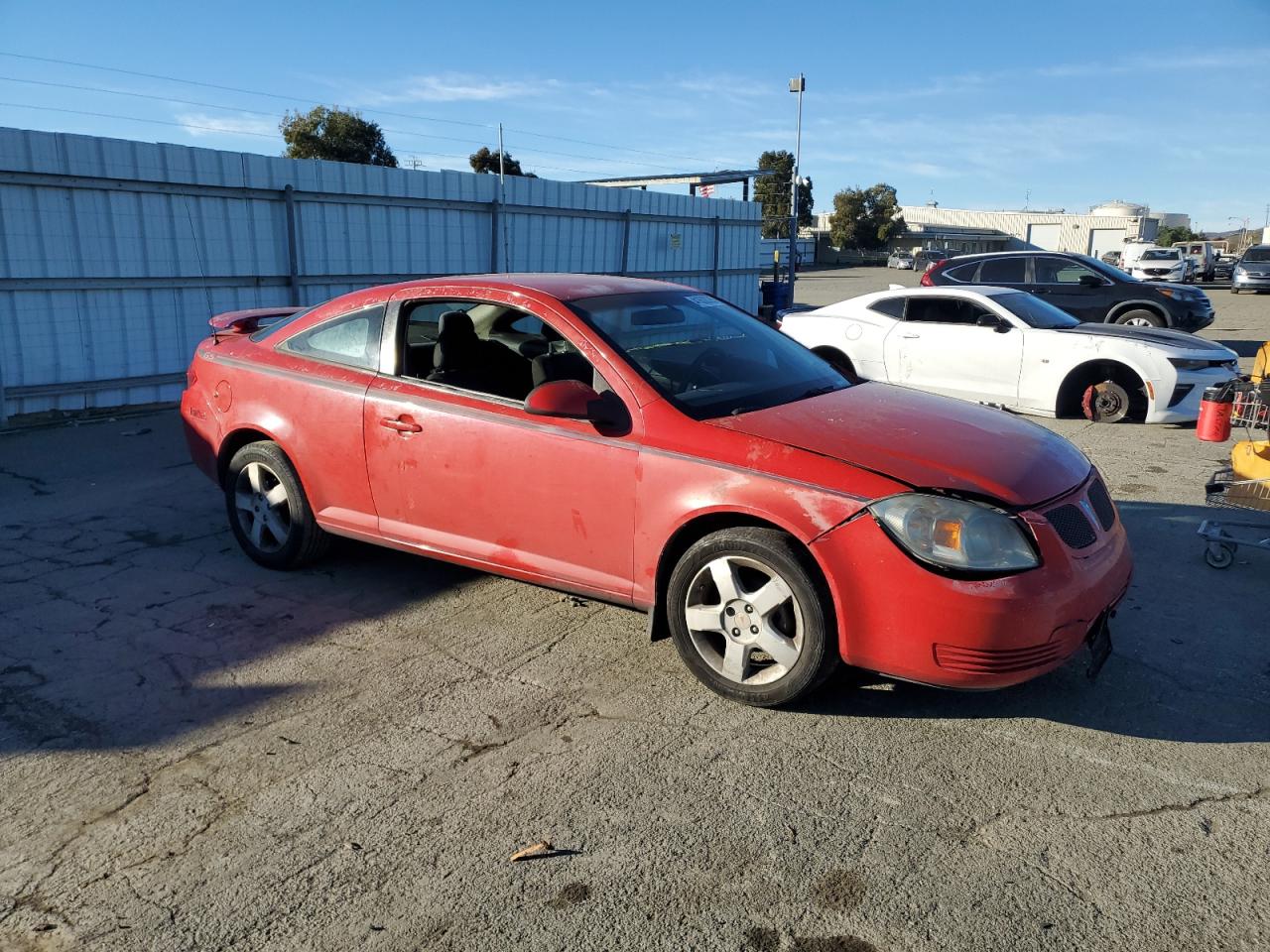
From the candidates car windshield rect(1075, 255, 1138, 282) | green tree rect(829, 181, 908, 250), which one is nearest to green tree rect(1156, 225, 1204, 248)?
green tree rect(829, 181, 908, 250)

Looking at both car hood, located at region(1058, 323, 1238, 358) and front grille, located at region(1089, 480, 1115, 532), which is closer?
front grille, located at region(1089, 480, 1115, 532)

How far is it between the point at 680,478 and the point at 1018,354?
7179 millimetres

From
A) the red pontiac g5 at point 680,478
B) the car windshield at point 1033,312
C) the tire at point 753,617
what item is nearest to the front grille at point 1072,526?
the red pontiac g5 at point 680,478

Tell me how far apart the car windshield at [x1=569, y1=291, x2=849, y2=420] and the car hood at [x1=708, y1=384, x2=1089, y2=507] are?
18 cm

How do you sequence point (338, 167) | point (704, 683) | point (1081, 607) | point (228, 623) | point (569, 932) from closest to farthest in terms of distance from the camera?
point (569, 932) < point (1081, 607) < point (704, 683) < point (228, 623) < point (338, 167)

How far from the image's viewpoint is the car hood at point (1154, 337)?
936 cm

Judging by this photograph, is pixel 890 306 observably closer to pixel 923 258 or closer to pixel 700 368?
pixel 700 368

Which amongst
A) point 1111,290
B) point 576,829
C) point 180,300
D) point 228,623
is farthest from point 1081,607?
point 1111,290

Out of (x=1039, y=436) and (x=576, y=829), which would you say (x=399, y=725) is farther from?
(x=1039, y=436)

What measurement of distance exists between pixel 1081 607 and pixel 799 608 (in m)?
0.97

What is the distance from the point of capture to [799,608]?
3498 mm

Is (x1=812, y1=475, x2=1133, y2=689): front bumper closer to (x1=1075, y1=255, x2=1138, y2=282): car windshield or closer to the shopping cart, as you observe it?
the shopping cart

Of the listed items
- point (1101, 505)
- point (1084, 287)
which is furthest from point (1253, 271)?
point (1101, 505)

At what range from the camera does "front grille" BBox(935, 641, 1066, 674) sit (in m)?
3.30
